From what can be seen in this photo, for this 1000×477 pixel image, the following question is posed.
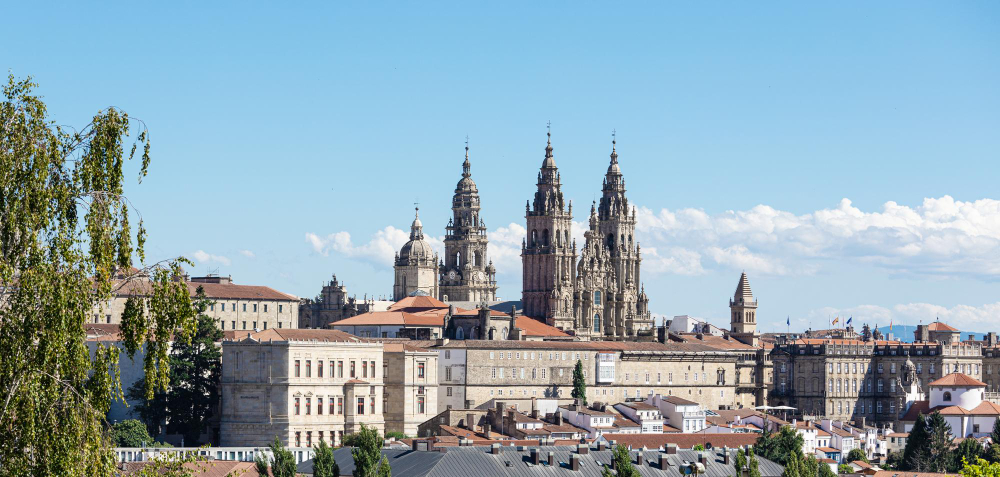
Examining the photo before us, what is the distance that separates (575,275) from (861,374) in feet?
102

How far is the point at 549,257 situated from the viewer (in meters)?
171

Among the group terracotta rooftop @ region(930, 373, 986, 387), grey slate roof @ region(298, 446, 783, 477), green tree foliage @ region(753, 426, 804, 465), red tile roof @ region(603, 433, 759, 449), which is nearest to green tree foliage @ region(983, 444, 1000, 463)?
red tile roof @ region(603, 433, 759, 449)

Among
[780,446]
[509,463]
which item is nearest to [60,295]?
[509,463]

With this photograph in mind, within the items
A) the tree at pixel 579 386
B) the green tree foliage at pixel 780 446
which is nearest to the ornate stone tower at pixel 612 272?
the tree at pixel 579 386

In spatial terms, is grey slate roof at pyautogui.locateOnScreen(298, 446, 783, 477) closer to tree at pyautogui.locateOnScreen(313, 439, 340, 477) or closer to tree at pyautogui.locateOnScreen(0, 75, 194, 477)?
tree at pyautogui.locateOnScreen(313, 439, 340, 477)

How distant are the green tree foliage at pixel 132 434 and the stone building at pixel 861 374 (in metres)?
78.4

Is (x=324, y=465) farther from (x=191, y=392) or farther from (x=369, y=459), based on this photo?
(x=191, y=392)

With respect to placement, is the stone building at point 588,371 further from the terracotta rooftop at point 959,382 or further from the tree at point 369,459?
the tree at point 369,459

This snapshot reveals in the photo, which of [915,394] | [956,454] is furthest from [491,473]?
[915,394]

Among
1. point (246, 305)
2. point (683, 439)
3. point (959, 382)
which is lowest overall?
point (683, 439)

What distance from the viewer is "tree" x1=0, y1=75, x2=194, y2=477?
2688 centimetres

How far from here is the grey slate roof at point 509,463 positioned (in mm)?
81188

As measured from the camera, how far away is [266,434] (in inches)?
4488

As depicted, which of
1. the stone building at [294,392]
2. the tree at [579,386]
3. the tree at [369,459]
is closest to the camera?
the tree at [369,459]
